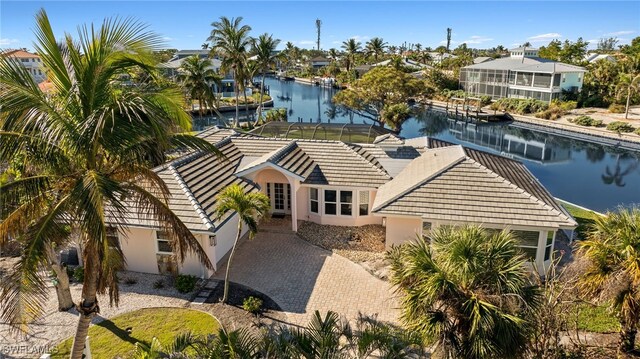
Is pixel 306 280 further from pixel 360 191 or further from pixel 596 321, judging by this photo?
pixel 596 321

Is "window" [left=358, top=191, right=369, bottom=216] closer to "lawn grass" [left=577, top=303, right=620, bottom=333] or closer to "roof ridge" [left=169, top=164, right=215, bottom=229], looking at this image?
"roof ridge" [left=169, top=164, right=215, bottom=229]

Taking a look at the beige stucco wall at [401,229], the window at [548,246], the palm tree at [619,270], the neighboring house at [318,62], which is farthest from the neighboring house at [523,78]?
the neighboring house at [318,62]

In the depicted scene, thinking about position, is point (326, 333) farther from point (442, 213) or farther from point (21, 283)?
point (442, 213)

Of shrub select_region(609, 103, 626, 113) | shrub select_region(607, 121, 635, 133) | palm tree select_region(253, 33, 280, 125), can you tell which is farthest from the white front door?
shrub select_region(609, 103, 626, 113)

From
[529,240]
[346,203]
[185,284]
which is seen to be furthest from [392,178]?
[185,284]

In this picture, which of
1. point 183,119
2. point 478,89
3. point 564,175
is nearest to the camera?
point 183,119

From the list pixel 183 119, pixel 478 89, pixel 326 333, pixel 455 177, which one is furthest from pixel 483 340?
pixel 478 89

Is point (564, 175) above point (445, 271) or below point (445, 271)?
below
